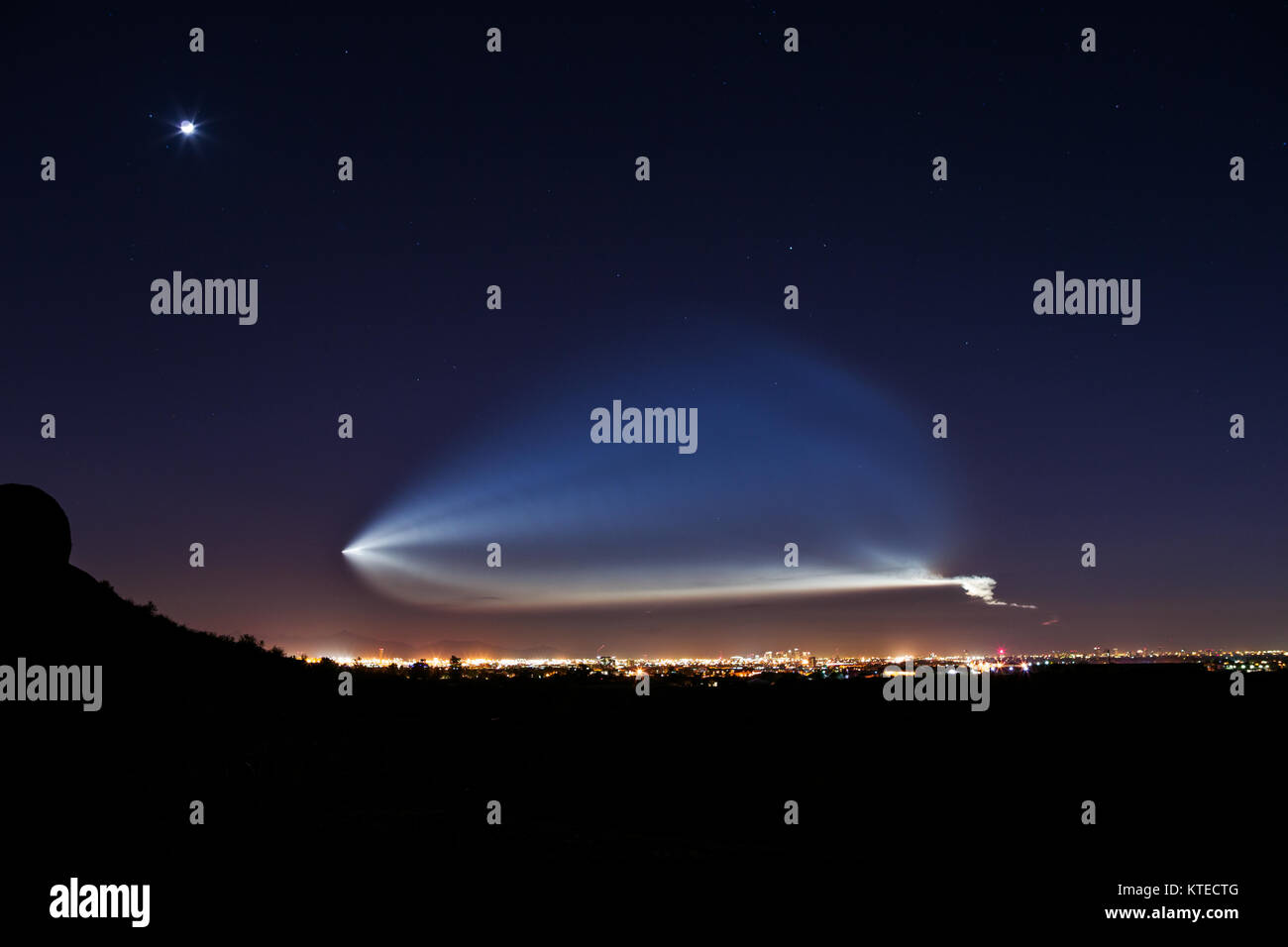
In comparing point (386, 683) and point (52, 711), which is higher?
point (52, 711)
